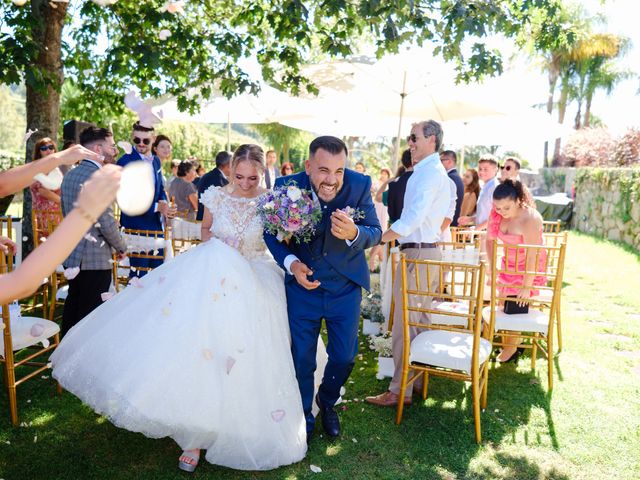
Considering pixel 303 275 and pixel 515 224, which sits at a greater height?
pixel 515 224

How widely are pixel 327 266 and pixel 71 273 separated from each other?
2308 mm

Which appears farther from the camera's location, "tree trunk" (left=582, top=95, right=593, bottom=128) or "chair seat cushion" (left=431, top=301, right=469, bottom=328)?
"tree trunk" (left=582, top=95, right=593, bottom=128)

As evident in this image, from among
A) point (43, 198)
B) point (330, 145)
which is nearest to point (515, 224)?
point (330, 145)

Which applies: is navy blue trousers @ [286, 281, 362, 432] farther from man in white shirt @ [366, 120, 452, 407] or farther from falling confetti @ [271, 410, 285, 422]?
man in white shirt @ [366, 120, 452, 407]

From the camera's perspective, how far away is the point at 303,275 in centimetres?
313

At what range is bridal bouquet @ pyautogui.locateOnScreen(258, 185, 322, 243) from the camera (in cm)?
301

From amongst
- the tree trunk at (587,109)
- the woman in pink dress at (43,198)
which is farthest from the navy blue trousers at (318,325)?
the tree trunk at (587,109)

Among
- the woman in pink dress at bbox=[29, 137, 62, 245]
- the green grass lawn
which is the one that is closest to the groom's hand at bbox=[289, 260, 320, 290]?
the green grass lawn

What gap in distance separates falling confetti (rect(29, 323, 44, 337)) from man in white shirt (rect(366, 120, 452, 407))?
8.17 ft

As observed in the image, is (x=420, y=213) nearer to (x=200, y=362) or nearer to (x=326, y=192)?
(x=326, y=192)

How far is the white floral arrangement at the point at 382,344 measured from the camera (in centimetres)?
484

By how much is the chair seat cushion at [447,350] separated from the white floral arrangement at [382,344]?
3.20 ft

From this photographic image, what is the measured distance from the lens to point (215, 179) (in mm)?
6520

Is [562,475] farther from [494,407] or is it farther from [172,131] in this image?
[172,131]
